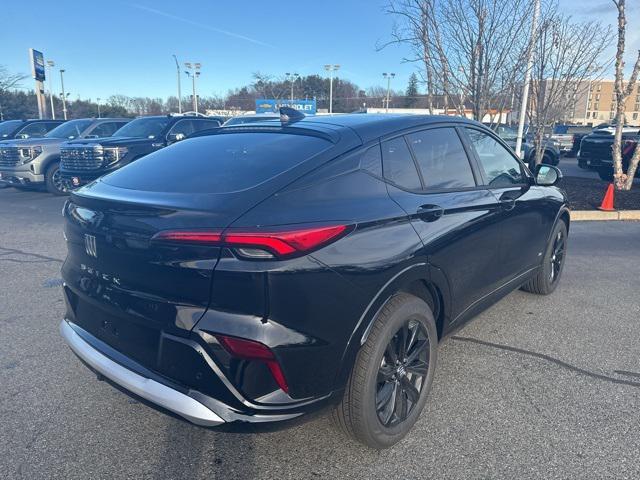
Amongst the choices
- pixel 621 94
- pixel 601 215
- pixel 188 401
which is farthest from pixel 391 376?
pixel 621 94

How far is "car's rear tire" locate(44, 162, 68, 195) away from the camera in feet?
37.7

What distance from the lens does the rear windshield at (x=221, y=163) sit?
2.35 m

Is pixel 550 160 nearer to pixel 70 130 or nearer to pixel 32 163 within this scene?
pixel 70 130

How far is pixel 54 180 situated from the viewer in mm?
11609

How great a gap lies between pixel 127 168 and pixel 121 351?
115 cm

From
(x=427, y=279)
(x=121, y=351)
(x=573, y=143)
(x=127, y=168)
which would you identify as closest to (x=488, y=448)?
(x=427, y=279)

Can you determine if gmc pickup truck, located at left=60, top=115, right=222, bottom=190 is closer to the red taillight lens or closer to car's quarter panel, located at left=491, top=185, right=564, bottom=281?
car's quarter panel, located at left=491, top=185, right=564, bottom=281

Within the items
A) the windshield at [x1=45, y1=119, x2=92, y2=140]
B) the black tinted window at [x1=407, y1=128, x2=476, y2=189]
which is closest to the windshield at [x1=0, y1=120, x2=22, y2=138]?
the windshield at [x1=45, y1=119, x2=92, y2=140]

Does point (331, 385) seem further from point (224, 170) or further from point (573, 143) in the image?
point (573, 143)

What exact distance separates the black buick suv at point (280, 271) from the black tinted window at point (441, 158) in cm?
2

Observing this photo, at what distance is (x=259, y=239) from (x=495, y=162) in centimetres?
254

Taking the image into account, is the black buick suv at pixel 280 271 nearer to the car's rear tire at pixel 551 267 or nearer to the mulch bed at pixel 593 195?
the car's rear tire at pixel 551 267

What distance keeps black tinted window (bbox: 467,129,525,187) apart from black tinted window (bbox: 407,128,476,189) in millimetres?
272

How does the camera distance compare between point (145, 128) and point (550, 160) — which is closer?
point (145, 128)
